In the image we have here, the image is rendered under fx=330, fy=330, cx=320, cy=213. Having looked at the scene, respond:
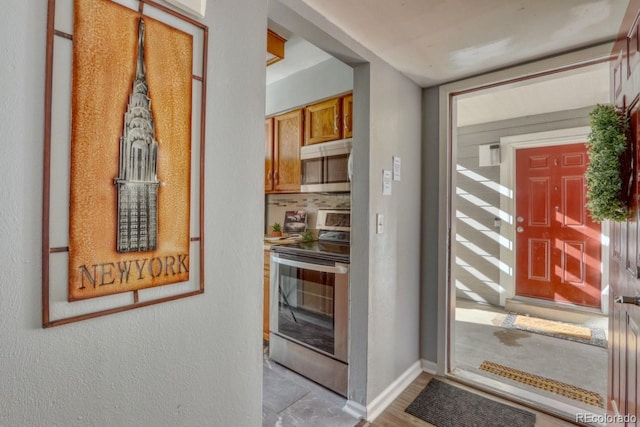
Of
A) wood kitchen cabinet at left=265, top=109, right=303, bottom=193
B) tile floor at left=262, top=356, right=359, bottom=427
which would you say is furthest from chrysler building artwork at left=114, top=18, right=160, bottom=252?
wood kitchen cabinet at left=265, top=109, right=303, bottom=193

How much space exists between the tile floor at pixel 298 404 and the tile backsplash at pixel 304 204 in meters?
1.35

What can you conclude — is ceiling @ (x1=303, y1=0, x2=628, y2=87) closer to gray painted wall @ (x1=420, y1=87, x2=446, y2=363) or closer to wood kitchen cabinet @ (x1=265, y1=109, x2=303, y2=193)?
gray painted wall @ (x1=420, y1=87, x2=446, y2=363)

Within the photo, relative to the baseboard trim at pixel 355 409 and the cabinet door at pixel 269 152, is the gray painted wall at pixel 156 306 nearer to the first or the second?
the baseboard trim at pixel 355 409

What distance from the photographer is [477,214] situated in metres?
4.28

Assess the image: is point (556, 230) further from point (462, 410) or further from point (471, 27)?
point (471, 27)

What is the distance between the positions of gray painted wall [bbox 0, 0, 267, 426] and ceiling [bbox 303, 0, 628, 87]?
0.61 meters

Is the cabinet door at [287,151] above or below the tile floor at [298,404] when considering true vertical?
above

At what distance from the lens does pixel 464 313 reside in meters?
3.83

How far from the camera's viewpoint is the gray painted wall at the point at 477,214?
4.09m

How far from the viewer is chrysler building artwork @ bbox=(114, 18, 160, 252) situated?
36.4 inches

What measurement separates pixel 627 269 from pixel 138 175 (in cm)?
173

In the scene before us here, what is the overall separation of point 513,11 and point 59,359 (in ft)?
7.03

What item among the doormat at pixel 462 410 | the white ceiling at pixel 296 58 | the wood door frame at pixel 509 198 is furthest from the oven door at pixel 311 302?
the wood door frame at pixel 509 198

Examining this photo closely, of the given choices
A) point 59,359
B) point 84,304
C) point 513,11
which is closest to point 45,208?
point 84,304
